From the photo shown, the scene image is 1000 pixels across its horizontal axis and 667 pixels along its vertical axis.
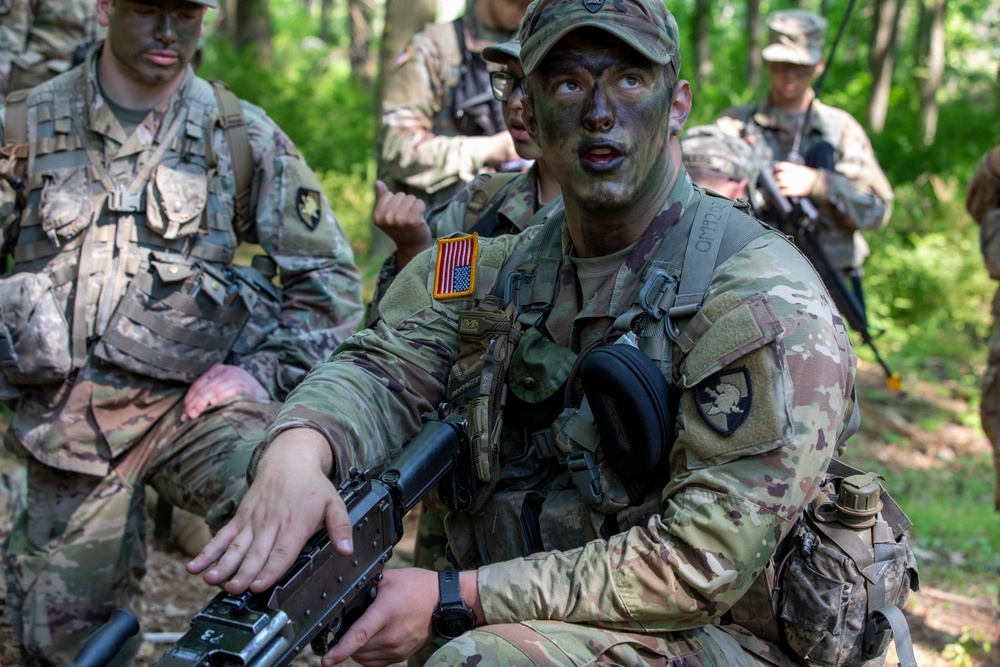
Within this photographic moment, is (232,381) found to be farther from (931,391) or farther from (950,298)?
(950,298)

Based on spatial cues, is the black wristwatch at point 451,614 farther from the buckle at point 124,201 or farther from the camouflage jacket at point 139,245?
the buckle at point 124,201

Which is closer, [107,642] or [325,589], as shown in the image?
[107,642]

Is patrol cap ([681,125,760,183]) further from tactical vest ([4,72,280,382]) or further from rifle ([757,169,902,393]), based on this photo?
tactical vest ([4,72,280,382])

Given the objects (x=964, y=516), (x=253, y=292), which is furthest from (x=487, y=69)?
(x=964, y=516)

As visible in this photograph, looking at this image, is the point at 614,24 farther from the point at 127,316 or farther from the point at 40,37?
the point at 40,37

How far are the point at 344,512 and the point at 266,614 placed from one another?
0.97 feet

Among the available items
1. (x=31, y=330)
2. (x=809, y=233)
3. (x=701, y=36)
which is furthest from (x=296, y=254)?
(x=701, y=36)

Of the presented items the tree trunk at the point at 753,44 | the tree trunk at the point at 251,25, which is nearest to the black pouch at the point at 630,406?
the tree trunk at the point at 251,25

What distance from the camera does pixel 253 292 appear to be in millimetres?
4090

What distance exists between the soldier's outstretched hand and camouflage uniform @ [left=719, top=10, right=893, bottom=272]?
508cm

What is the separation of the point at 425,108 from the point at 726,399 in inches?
140

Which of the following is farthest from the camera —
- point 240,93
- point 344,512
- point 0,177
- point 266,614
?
point 240,93

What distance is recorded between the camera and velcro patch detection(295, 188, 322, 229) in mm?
4113

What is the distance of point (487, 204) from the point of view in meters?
3.95
